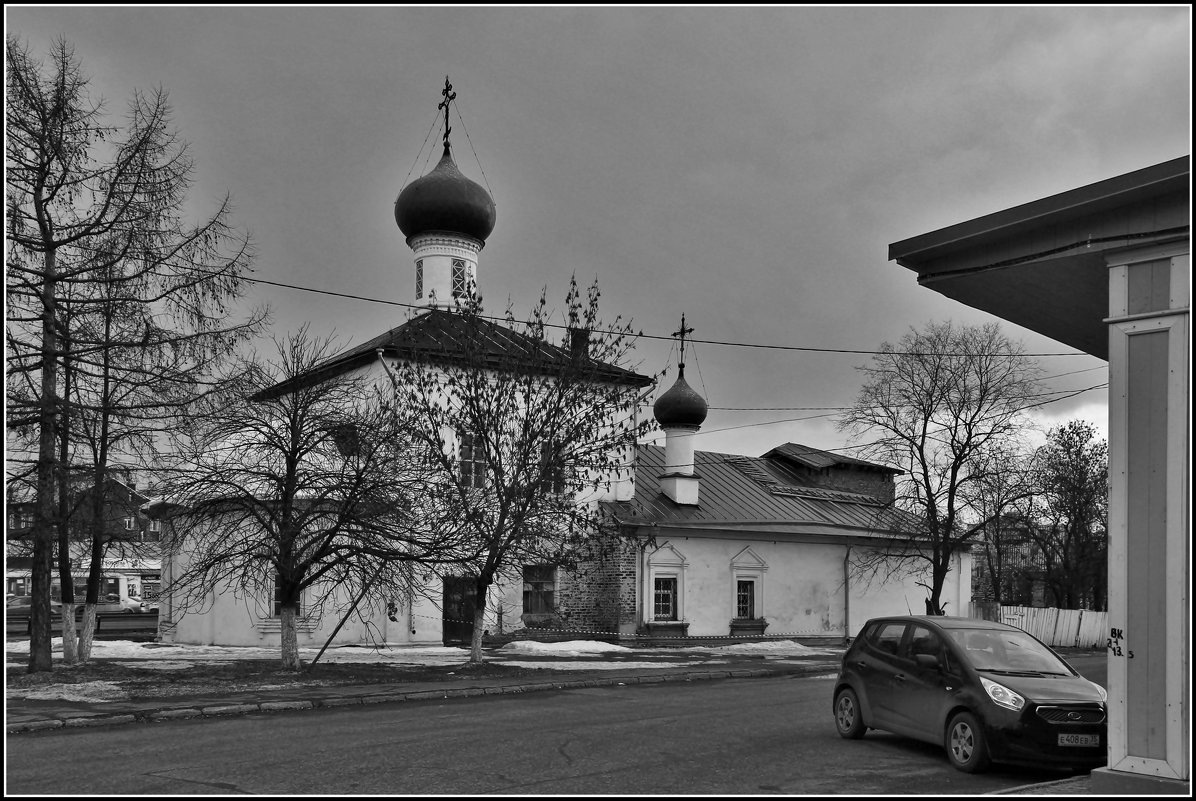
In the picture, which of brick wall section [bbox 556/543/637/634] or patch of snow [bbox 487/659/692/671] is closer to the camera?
patch of snow [bbox 487/659/692/671]

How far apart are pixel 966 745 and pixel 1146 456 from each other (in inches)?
128

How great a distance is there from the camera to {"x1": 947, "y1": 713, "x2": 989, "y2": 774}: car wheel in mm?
10172

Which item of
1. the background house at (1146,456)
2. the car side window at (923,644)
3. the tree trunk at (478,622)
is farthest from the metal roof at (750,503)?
the background house at (1146,456)

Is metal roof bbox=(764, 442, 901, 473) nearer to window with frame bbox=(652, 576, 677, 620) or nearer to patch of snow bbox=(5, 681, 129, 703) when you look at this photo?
window with frame bbox=(652, 576, 677, 620)

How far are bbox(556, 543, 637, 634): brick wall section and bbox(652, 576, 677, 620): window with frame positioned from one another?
0.95m

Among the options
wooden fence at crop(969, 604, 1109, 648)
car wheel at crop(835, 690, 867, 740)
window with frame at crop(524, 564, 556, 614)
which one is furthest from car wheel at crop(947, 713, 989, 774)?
wooden fence at crop(969, 604, 1109, 648)

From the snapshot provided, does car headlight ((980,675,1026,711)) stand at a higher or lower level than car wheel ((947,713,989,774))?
higher

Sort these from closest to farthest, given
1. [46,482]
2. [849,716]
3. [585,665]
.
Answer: [849,716], [46,482], [585,665]

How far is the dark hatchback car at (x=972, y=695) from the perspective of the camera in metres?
10.1

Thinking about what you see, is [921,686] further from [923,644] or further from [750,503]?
[750,503]

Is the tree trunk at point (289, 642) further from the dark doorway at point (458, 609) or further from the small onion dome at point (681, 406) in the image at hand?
the small onion dome at point (681, 406)

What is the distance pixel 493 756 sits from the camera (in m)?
11.0

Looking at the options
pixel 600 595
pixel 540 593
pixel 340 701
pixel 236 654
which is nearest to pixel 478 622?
pixel 340 701

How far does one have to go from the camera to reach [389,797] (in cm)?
886
